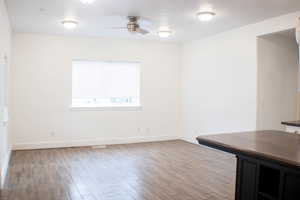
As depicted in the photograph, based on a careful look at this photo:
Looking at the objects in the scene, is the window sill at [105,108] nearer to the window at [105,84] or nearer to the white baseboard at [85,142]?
the window at [105,84]

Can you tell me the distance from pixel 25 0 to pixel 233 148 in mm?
3328

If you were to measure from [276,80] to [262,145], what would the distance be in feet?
11.7

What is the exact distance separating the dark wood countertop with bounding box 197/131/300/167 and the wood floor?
4.11ft

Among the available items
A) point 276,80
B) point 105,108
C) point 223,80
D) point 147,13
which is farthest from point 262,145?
point 105,108

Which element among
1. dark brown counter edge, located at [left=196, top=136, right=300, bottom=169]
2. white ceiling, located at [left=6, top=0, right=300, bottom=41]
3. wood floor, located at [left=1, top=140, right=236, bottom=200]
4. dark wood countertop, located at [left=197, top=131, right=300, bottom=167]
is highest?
white ceiling, located at [left=6, top=0, right=300, bottom=41]

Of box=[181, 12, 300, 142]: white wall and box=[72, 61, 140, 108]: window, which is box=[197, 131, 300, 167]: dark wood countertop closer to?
box=[181, 12, 300, 142]: white wall

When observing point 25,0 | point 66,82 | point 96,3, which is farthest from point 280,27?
point 66,82

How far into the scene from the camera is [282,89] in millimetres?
5445

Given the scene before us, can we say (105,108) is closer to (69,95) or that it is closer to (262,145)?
(69,95)

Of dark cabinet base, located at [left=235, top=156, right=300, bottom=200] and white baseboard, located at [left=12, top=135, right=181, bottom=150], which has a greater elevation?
dark cabinet base, located at [left=235, top=156, right=300, bottom=200]

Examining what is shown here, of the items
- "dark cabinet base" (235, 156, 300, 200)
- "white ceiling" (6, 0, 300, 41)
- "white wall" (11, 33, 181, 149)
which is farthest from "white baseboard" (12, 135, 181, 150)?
"dark cabinet base" (235, 156, 300, 200)

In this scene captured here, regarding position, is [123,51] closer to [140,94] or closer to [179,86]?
[140,94]

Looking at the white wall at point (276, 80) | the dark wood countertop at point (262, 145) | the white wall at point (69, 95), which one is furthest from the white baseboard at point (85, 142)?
the dark wood countertop at point (262, 145)

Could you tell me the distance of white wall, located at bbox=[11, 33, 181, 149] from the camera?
6070 millimetres
